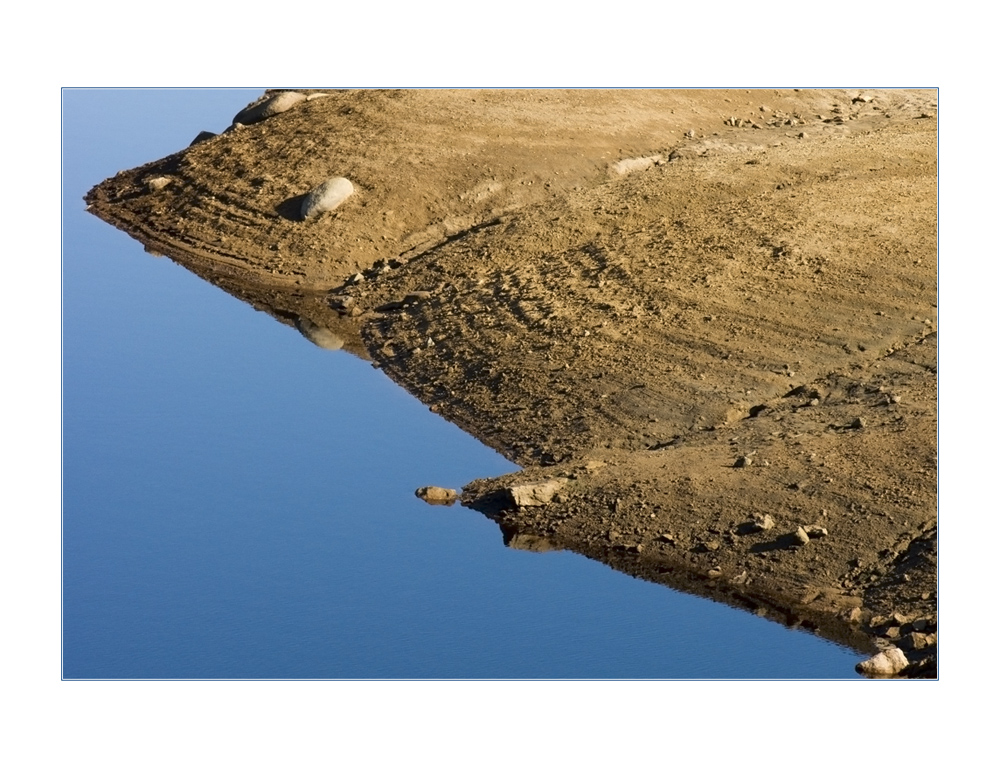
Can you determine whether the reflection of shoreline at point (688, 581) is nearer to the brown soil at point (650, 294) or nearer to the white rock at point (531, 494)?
the brown soil at point (650, 294)

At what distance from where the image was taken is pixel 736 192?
14719 millimetres

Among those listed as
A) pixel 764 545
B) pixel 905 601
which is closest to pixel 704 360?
pixel 764 545

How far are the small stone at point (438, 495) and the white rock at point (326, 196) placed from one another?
5940 millimetres

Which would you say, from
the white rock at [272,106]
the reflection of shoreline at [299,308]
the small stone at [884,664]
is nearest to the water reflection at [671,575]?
the small stone at [884,664]

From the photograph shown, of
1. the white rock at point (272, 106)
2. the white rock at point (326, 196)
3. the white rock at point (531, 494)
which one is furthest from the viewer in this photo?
the white rock at point (272, 106)

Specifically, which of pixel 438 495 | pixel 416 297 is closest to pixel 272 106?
pixel 416 297

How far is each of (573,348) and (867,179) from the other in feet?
14.0

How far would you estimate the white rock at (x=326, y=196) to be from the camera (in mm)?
15508

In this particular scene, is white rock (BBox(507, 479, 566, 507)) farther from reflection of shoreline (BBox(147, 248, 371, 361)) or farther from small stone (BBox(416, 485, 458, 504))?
reflection of shoreline (BBox(147, 248, 371, 361))

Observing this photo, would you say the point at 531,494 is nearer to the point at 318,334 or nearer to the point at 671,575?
the point at 671,575

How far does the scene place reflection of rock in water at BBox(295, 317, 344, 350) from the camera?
527 inches

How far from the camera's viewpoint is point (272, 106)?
17578 mm

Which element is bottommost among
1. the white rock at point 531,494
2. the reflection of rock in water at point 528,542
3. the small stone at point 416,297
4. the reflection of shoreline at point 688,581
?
the reflection of shoreline at point 688,581

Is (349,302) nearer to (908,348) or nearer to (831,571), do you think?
(908,348)
